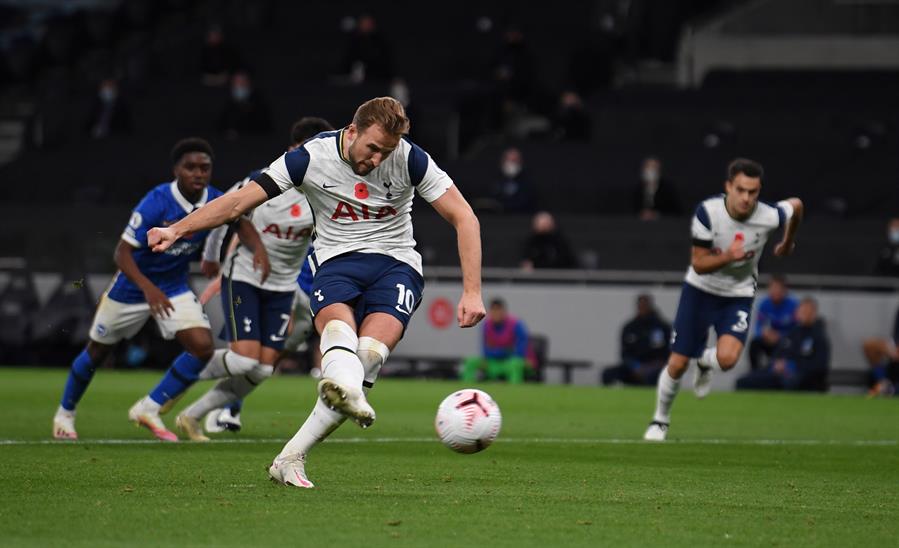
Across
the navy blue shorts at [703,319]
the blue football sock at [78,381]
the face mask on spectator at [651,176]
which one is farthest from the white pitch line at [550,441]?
the face mask on spectator at [651,176]

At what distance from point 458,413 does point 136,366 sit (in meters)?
15.6

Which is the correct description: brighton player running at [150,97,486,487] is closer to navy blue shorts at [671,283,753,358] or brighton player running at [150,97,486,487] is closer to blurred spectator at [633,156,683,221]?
navy blue shorts at [671,283,753,358]

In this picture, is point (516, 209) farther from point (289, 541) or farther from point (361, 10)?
point (289, 541)

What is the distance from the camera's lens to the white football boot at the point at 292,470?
27.7 ft

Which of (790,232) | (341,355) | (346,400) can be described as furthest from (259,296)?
(346,400)

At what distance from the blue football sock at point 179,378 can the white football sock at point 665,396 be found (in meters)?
3.88

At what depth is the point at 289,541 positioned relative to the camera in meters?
6.65

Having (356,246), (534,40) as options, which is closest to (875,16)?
(534,40)

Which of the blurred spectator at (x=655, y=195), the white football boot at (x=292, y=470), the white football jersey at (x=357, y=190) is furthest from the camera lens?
the blurred spectator at (x=655, y=195)

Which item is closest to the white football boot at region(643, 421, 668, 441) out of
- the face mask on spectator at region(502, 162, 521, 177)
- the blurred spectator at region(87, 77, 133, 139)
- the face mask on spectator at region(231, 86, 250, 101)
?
the face mask on spectator at region(502, 162, 521, 177)

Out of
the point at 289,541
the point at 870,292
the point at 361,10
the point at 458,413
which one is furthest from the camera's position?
the point at 361,10

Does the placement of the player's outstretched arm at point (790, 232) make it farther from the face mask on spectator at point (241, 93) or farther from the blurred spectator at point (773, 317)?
the face mask on spectator at point (241, 93)

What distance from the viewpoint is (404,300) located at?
8.76 meters

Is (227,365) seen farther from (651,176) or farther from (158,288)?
(651,176)
